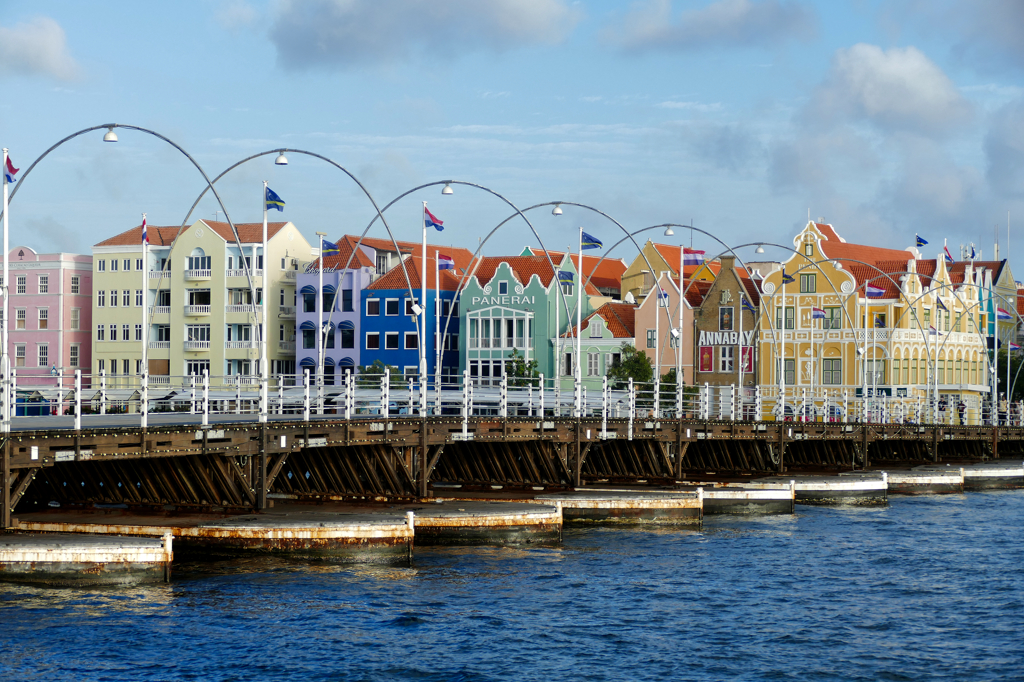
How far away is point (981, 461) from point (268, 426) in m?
55.6

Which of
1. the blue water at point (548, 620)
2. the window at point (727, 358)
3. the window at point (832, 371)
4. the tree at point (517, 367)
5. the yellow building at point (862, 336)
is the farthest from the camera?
the window at point (727, 358)

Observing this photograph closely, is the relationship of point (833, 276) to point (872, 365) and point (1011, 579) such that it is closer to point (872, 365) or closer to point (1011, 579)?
point (872, 365)

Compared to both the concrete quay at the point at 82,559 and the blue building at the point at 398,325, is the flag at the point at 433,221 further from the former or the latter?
the blue building at the point at 398,325

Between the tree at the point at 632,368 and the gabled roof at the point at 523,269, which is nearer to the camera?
the tree at the point at 632,368

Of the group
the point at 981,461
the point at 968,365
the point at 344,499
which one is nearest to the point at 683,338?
the point at 968,365

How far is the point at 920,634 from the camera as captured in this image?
2881 cm

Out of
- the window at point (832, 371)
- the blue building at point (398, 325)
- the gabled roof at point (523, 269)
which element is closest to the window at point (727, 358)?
the window at point (832, 371)

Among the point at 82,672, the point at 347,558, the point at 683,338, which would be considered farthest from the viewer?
the point at 683,338

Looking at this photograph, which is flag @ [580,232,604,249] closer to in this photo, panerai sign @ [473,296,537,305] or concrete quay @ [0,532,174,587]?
concrete quay @ [0,532,174,587]

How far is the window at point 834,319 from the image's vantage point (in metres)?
101

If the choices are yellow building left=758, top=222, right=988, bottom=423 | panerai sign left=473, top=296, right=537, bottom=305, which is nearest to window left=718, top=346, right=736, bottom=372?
yellow building left=758, top=222, right=988, bottom=423

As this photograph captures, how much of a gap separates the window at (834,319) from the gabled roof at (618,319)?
48.4ft

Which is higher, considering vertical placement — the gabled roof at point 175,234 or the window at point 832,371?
the gabled roof at point 175,234

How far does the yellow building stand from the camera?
9825 cm
